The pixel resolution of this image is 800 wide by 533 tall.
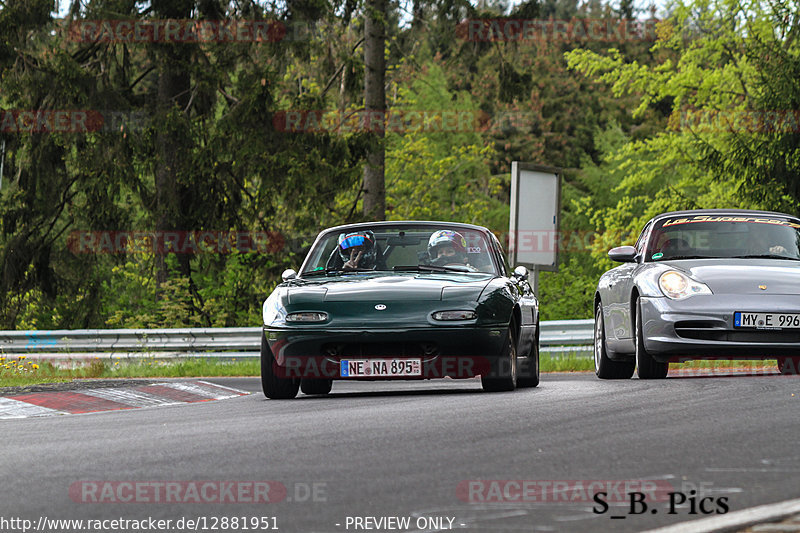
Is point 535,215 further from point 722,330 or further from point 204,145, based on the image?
point 204,145

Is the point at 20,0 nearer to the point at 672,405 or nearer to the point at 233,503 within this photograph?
the point at 672,405

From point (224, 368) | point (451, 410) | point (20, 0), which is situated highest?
point (20, 0)

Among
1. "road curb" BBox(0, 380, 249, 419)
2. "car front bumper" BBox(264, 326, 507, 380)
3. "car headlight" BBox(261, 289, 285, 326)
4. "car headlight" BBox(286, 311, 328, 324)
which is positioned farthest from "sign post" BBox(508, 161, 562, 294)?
"car headlight" BBox(286, 311, 328, 324)

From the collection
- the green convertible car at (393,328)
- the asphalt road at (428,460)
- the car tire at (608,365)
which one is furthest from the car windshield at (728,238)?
the asphalt road at (428,460)

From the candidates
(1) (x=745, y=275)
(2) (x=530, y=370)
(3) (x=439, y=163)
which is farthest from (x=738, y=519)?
(3) (x=439, y=163)

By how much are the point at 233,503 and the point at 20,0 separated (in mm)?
24522

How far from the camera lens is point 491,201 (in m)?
57.4

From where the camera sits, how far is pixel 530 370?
12109 mm

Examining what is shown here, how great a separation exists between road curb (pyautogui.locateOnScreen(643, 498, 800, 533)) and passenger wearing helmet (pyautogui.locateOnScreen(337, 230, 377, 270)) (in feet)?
21.5

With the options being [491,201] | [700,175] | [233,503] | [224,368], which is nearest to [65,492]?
[233,503]

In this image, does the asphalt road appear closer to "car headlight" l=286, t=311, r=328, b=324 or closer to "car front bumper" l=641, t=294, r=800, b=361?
"car headlight" l=286, t=311, r=328, b=324

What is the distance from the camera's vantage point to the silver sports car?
1132 centimetres

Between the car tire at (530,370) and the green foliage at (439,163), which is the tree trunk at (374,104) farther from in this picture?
the car tire at (530,370)

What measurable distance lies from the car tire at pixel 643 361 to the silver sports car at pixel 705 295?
0.01m
